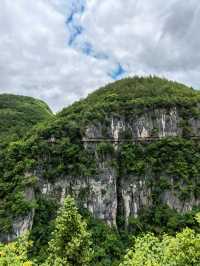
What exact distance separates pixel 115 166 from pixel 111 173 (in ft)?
5.13

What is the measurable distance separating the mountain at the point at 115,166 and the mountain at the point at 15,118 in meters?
15.1

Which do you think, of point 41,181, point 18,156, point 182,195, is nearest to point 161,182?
point 182,195

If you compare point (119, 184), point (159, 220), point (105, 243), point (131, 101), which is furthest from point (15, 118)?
point (159, 220)

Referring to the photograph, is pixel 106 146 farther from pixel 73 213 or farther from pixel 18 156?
pixel 73 213

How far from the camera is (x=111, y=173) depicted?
223ft

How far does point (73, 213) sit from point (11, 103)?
103501 millimetres

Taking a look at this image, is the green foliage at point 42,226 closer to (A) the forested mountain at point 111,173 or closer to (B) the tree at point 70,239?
(A) the forested mountain at point 111,173

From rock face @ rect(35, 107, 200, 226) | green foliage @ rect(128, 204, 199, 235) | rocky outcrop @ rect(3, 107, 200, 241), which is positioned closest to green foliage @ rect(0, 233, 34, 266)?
rocky outcrop @ rect(3, 107, 200, 241)

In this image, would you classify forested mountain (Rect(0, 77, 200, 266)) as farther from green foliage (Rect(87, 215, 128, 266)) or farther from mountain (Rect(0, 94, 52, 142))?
mountain (Rect(0, 94, 52, 142))

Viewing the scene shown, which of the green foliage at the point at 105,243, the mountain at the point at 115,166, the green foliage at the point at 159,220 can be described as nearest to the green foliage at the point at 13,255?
the green foliage at the point at 105,243

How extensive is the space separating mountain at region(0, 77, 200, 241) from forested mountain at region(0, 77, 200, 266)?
0.17 m

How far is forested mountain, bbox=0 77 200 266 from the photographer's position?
197ft

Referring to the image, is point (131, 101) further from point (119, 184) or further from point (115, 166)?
point (119, 184)

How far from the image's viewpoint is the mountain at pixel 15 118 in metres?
85.8
